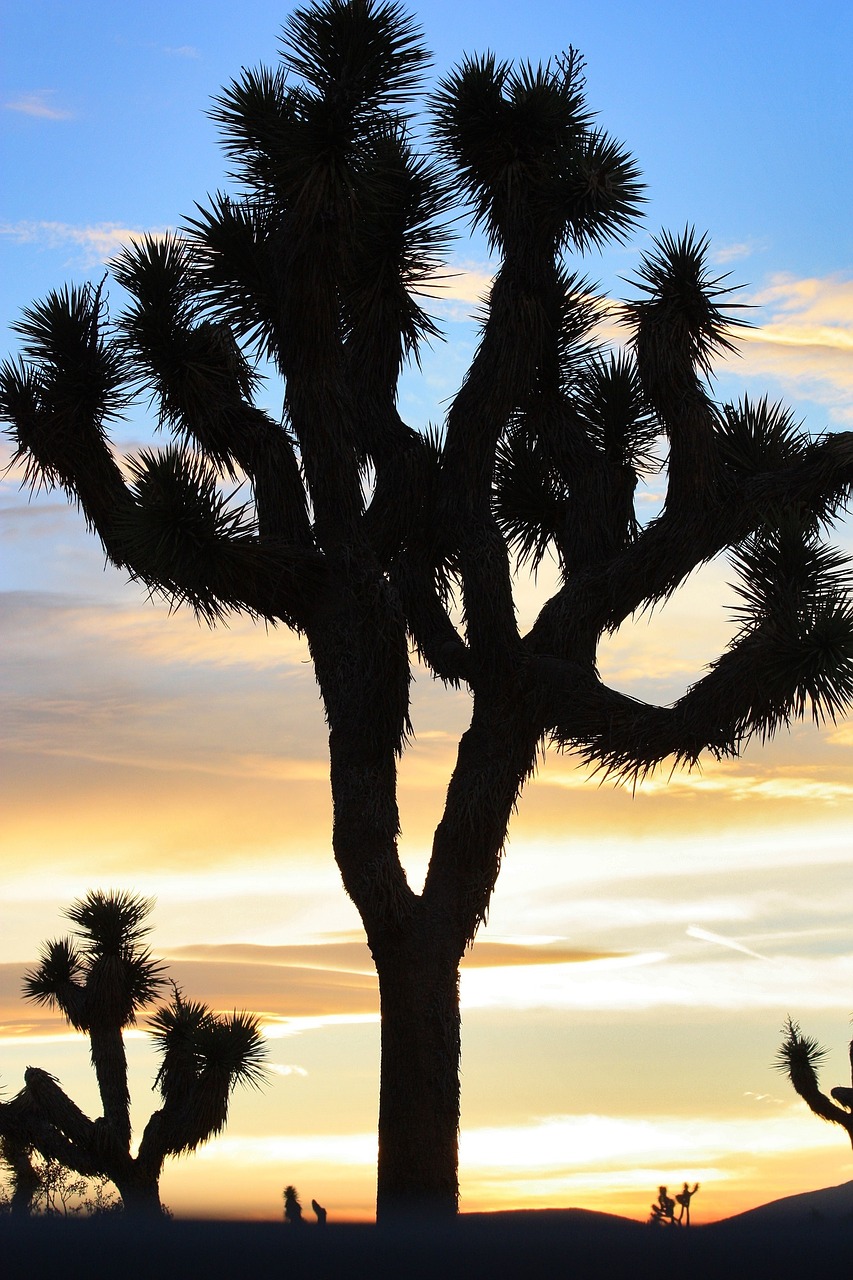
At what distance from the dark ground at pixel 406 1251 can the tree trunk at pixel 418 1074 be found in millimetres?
6424

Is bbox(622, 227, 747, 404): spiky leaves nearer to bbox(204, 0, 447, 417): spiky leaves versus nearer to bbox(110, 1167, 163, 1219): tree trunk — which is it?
bbox(204, 0, 447, 417): spiky leaves

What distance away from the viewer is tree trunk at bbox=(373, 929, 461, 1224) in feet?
26.7

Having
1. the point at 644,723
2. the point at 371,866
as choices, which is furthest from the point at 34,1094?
the point at 644,723

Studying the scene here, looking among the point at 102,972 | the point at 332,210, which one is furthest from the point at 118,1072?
the point at 332,210

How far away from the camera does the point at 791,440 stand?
31.9 ft

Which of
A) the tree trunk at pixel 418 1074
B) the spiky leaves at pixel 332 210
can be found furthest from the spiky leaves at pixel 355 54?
the tree trunk at pixel 418 1074

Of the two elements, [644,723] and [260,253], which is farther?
[260,253]

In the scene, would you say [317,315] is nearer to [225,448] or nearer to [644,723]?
[225,448]

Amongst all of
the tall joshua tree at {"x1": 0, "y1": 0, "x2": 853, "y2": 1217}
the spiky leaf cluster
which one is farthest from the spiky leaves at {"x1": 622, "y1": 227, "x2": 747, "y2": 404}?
the spiky leaf cluster

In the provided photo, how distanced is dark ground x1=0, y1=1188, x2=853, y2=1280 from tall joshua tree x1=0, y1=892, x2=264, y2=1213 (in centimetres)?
786

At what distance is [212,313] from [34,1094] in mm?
6644

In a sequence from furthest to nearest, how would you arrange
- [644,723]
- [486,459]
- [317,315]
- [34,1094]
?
[34,1094] → [486,459] → [317,315] → [644,723]

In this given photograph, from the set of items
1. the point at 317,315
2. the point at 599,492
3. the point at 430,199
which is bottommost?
the point at 599,492

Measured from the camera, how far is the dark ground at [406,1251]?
6.01 feet
